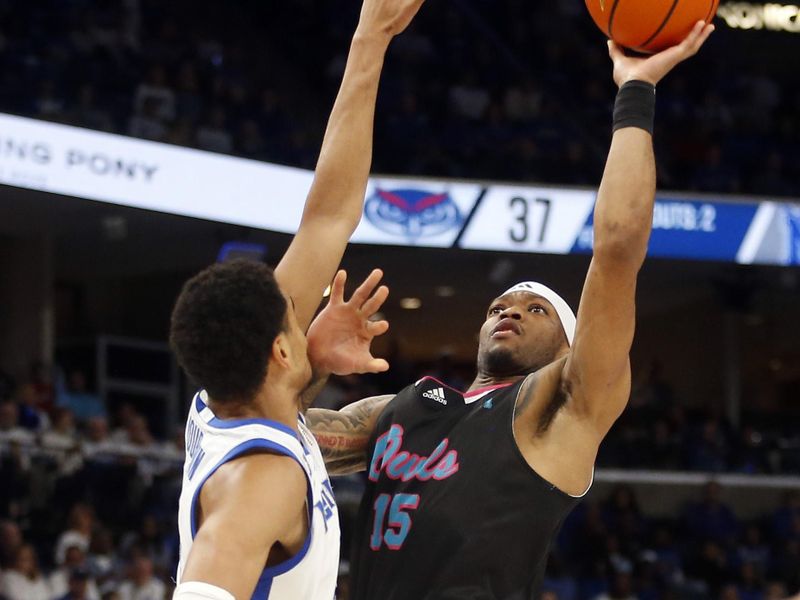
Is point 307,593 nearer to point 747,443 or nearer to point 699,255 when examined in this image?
point 699,255

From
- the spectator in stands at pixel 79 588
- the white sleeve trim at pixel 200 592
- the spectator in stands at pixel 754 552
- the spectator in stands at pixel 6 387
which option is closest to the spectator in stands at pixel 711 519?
the spectator in stands at pixel 754 552

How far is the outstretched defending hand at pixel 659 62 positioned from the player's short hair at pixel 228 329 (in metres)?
1.03

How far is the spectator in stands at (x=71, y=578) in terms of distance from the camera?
9.09 metres

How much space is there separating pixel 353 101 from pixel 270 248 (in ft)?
39.1

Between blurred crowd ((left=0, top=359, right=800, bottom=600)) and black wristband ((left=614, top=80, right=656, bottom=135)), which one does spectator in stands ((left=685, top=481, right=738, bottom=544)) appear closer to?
blurred crowd ((left=0, top=359, right=800, bottom=600))

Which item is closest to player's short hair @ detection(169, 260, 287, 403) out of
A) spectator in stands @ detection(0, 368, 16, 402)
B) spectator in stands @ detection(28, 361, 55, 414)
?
spectator in stands @ detection(28, 361, 55, 414)

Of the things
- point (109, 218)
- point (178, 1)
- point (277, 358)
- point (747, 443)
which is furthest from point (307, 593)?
point (178, 1)

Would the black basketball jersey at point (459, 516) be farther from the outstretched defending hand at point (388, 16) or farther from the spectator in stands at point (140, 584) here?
the spectator in stands at point (140, 584)

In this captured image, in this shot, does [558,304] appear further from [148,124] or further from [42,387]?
[148,124]

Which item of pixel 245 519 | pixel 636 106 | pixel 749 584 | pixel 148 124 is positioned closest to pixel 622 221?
pixel 636 106

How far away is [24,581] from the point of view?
9.16 m

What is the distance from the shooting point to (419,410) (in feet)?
12.3

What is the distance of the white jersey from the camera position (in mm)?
2504

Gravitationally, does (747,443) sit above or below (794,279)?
below
